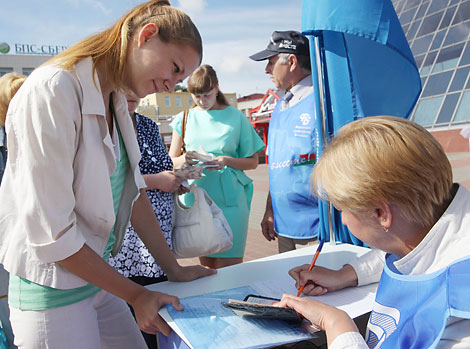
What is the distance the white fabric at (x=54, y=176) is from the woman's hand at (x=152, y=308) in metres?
0.19

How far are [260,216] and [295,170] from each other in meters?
4.55

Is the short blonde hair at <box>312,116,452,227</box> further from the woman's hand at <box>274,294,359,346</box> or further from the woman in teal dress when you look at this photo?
the woman in teal dress

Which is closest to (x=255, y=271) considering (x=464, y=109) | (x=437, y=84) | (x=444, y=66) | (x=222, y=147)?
(x=222, y=147)

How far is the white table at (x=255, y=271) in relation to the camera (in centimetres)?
140

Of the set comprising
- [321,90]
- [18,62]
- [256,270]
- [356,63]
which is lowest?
[256,270]

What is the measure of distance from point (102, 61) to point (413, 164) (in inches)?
37.4

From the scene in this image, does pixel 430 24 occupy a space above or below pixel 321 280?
above

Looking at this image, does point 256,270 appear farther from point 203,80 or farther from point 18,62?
point 18,62

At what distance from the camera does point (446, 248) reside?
0.86 meters

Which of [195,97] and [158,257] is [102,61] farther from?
[195,97]

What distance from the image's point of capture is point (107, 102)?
1385mm

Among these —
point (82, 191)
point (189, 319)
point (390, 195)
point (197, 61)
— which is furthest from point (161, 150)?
point (390, 195)

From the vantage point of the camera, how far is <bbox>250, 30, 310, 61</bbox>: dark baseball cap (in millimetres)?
2404

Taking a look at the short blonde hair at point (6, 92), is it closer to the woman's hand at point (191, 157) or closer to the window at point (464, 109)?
the woman's hand at point (191, 157)
